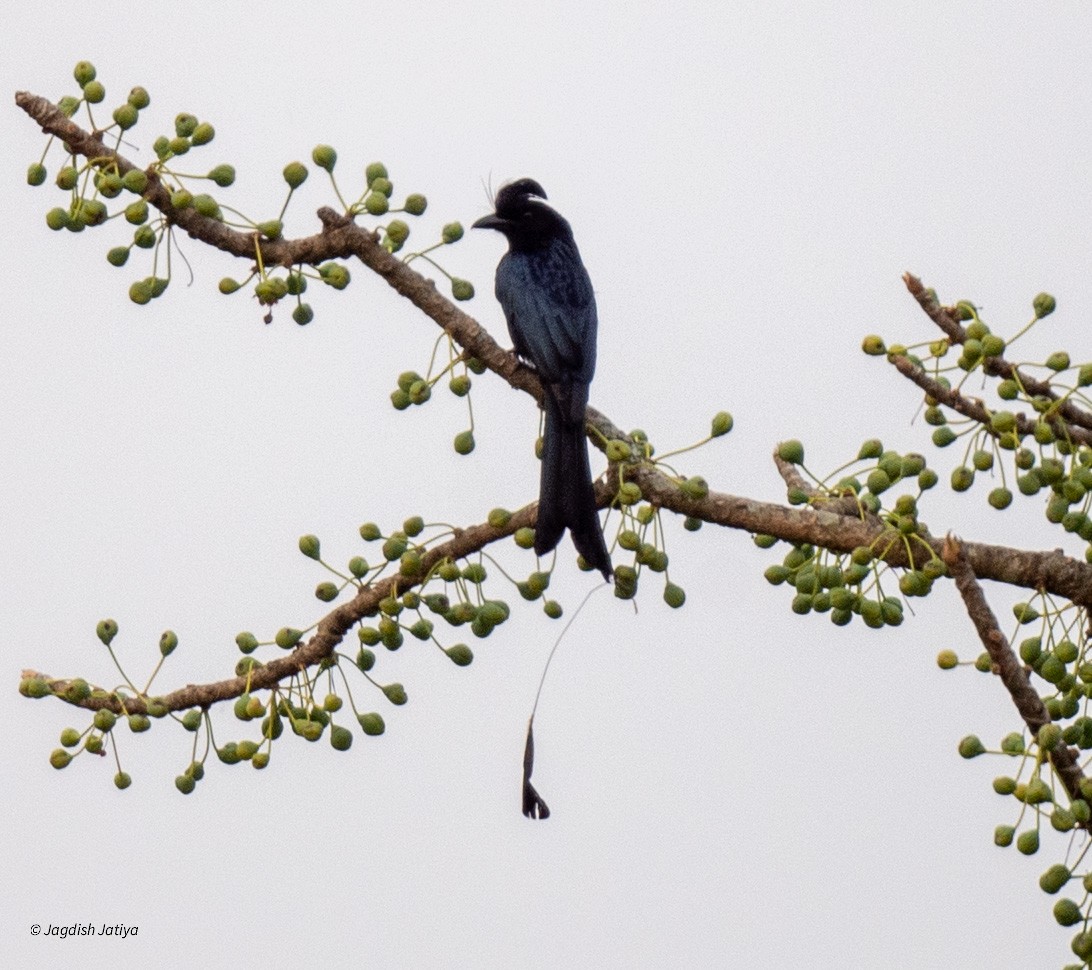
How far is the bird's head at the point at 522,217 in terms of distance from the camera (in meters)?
5.86

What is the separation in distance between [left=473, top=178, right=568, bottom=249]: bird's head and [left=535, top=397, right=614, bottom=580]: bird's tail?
152 cm

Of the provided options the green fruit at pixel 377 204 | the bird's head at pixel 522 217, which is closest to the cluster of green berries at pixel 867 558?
the green fruit at pixel 377 204

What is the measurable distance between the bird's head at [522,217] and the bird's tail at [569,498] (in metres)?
1.52

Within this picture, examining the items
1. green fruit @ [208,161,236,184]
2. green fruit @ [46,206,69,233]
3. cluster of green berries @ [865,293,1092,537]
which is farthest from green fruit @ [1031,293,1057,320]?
green fruit @ [46,206,69,233]

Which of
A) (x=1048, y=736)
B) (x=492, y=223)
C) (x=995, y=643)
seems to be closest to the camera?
(x=995, y=643)

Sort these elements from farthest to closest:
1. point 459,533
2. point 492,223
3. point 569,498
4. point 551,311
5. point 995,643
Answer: point 492,223
point 551,311
point 569,498
point 459,533
point 995,643

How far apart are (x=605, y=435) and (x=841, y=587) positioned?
79 cm

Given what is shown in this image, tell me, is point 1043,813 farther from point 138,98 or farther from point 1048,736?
point 138,98

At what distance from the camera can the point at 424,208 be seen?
12.3 ft

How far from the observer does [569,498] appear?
3.99m

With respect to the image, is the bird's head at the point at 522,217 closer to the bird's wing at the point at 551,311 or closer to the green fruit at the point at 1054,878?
the bird's wing at the point at 551,311

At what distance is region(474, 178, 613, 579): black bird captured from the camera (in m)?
3.96

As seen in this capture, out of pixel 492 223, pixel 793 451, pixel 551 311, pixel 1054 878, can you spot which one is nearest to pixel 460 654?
pixel 793 451

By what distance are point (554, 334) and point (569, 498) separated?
1.23 metres
